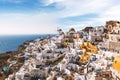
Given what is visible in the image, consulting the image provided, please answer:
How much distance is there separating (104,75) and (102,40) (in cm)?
1469

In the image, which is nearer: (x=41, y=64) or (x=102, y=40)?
(x=41, y=64)

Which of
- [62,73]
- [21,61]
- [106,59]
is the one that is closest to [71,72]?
[62,73]

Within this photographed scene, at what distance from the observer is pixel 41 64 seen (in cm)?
2892

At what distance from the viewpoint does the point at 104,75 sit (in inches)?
928

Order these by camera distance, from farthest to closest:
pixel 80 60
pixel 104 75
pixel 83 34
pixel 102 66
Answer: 1. pixel 83 34
2. pixel 80 60
3. pixel 102 66
4. pixel 104 75

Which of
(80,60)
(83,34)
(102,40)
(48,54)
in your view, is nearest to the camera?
(80,60)

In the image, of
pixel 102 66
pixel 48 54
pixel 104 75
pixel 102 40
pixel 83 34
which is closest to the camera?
pixel 104 75

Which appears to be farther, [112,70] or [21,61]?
[21,61]

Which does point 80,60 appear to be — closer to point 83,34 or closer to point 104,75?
point 104,75

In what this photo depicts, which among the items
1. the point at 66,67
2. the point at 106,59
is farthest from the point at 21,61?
the point at 106,59

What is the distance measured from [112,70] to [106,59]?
3.26 metres

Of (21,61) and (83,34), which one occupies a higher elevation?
(83,34)

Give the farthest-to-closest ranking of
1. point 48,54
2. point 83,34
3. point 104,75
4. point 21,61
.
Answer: point 83,34, point 21,61, point 48,54, point 104,75

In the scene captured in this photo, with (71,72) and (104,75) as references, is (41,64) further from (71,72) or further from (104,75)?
(104,75)
